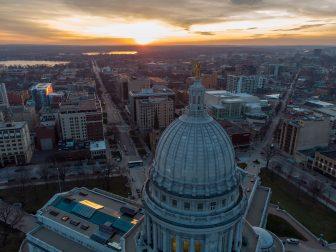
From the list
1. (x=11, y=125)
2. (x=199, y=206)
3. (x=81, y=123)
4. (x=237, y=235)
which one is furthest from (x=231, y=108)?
(x=199, y=206)

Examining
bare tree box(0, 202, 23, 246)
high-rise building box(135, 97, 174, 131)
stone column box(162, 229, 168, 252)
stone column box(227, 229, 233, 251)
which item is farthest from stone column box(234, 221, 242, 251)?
high-rise building box(135, 97, 174, 131)

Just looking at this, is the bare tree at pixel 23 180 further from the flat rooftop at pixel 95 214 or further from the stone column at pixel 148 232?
the stone column at pixel 148 232

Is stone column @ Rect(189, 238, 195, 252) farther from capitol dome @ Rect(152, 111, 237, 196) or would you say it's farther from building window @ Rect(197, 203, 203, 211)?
capitol dome @ Rect(152, 111, 237, 196)

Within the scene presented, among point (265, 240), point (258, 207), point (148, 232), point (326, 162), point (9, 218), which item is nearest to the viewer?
point (148, 232)

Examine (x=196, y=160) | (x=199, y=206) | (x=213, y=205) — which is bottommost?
(x=213, y=205)

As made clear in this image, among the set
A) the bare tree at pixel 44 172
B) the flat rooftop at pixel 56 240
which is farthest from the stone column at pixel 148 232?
the bare tree at pixel 44 172

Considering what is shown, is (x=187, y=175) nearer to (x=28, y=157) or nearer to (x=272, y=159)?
(x=272, y=159)

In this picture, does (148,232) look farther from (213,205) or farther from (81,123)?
(81,123)

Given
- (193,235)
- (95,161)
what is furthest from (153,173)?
(95,161)
